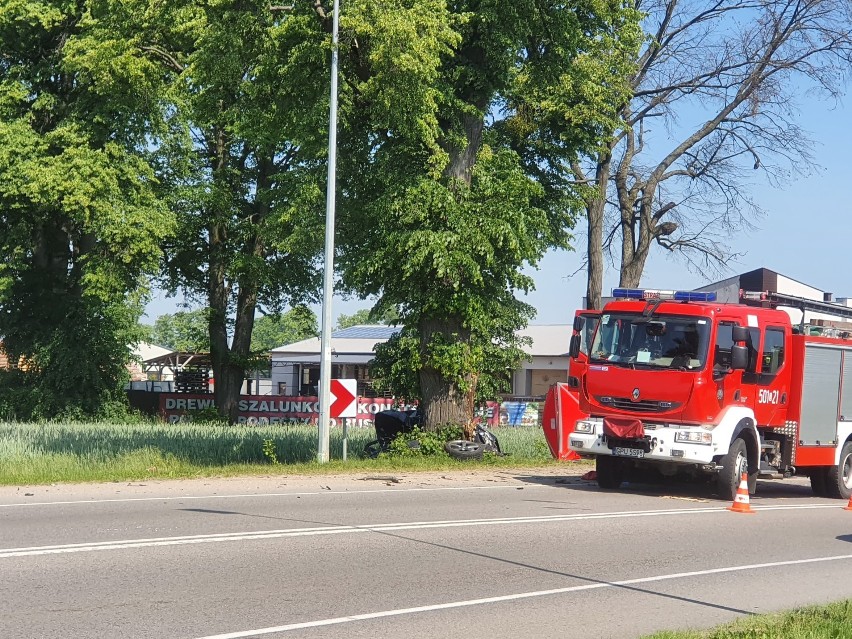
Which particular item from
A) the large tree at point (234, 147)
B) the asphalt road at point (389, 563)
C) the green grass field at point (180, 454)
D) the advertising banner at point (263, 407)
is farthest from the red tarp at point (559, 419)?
the advertising banner at point (263, 407)

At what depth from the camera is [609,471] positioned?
17672 mm

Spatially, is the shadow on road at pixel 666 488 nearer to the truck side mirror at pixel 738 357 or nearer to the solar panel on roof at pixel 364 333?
the truck side mirror at pixel 738 357

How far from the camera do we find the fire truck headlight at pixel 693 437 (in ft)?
51.6

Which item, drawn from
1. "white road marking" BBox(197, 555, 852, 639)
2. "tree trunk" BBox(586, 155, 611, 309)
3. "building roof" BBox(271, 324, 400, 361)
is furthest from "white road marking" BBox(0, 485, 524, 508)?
Result: "building roof" BBox(271, 324, 400, 361)

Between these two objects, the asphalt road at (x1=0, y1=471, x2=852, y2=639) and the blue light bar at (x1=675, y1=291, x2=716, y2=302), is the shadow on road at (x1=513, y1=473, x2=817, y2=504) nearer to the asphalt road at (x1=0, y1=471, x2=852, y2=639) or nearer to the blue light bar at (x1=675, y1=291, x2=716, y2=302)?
the asphalt road at (x1=0, y1=471, x2=852, y2=639)

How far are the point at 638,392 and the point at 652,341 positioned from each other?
2.69 feet

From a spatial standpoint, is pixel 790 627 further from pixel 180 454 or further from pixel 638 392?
pixel 180 454

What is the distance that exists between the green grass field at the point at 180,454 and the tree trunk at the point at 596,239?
28.8 feet

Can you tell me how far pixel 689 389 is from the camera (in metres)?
15.8

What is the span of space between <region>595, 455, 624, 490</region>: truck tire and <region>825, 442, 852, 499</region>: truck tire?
4001 millimetres

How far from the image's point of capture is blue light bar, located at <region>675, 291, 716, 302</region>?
16.8 m

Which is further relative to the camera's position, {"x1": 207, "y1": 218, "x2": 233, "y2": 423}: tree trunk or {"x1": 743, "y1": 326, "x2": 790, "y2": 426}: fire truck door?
{"x1": 207, "y1": 218, "x2": 233, "y2": 423}: tree trunk

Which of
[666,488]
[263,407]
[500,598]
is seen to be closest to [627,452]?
[666,488]

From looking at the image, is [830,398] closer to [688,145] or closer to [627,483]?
[627,483]
